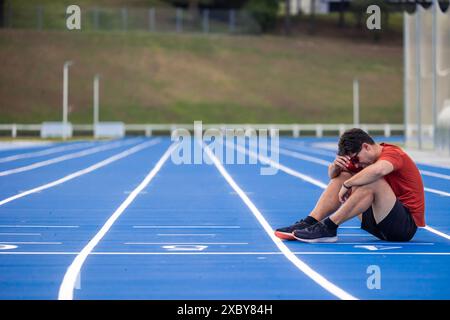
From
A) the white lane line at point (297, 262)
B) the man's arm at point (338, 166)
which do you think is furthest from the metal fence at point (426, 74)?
the man's arm at point (338, 166)

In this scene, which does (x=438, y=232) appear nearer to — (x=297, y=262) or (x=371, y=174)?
(x=371, y=174)

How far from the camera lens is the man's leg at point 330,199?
13.2 meters

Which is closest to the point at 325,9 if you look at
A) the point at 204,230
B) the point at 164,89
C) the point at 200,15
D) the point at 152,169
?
the point at 200,15

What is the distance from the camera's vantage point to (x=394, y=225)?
13.1m

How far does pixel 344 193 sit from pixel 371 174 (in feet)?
1.68

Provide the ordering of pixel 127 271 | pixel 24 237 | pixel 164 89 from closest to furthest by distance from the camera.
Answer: pixel 127 271 → pixel 24 237 → pixel 164 89

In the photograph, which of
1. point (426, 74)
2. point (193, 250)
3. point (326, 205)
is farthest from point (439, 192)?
point (426, 74)

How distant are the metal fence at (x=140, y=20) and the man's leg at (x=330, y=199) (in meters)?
109

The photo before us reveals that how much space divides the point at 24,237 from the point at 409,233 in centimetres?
482

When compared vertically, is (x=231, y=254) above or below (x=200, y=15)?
below

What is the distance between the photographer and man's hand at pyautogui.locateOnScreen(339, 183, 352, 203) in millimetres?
12906

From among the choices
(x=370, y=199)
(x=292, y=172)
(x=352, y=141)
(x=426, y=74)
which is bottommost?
(x=292, y=172)

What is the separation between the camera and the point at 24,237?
14422 mm

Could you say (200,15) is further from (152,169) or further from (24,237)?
(24,237)
